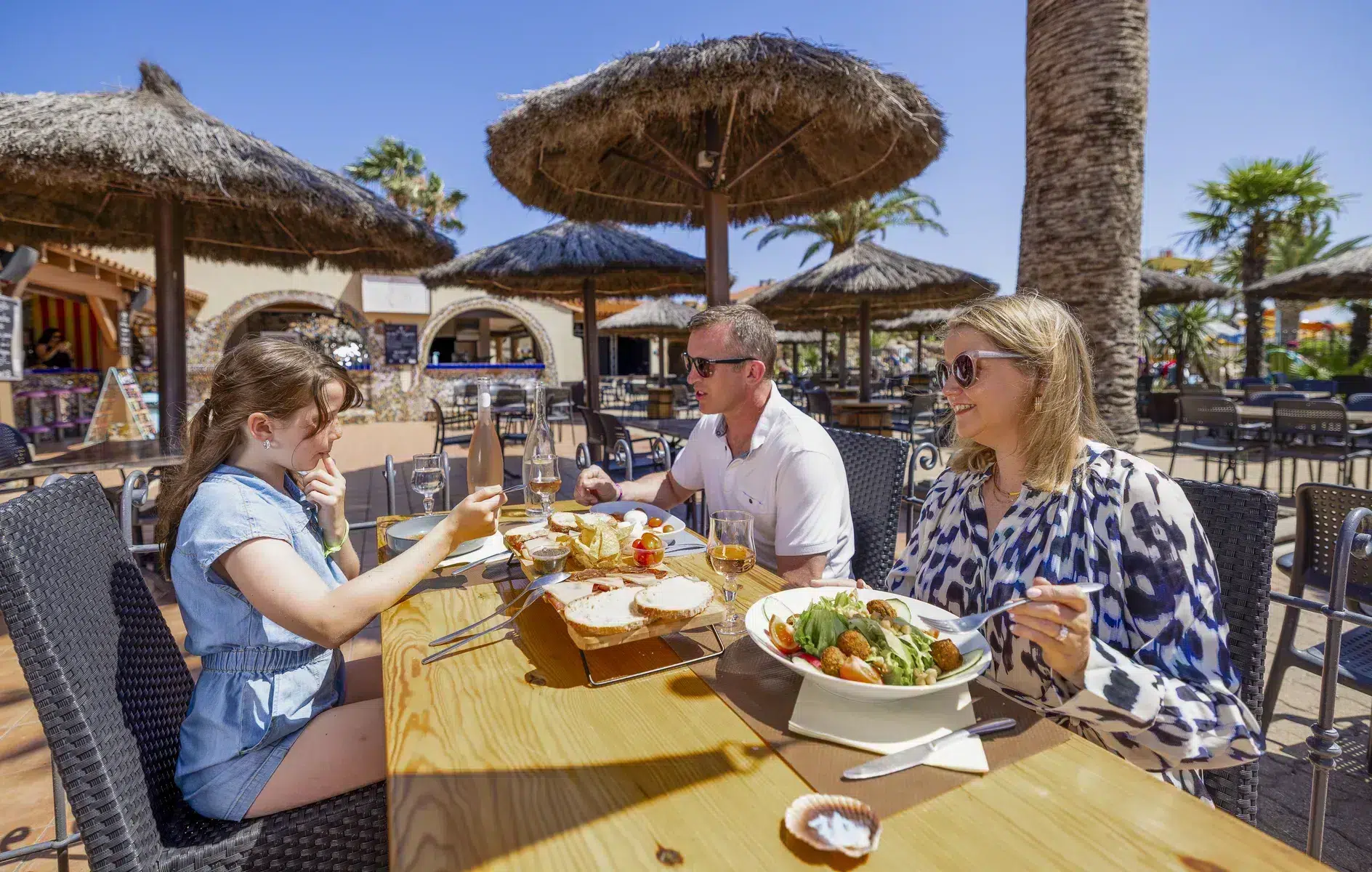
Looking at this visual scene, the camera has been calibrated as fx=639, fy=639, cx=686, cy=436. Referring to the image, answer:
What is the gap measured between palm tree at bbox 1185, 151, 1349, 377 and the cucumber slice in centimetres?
1891

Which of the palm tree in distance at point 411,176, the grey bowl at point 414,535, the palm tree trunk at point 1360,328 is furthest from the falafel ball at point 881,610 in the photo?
the palm tree in distance at point 411,176

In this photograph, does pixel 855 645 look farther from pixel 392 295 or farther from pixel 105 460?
pixel 392 295

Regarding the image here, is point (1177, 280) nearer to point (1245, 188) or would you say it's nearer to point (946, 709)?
point (1245, 188)

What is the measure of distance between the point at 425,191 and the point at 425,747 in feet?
101

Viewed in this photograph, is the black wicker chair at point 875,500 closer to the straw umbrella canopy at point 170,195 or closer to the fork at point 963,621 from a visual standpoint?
the fork at point 963,621

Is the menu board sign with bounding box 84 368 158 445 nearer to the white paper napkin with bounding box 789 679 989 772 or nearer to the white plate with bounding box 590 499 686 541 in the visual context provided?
the white plate with bounding box 590 499 686 541

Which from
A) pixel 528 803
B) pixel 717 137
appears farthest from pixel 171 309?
pixel 528 803

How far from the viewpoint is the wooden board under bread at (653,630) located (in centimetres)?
124

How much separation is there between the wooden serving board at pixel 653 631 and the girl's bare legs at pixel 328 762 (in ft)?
1.34

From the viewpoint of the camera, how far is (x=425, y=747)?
0.99 metres

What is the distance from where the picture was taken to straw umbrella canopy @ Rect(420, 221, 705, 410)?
26.3 ft

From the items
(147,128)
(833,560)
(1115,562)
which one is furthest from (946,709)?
(147,128)

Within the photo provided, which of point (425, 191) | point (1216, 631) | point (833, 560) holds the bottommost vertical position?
point (833, 560)

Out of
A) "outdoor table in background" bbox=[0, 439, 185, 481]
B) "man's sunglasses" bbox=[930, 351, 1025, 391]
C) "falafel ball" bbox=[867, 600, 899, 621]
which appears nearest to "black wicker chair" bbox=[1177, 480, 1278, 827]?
"man's sunglasses" bbox=[930, 351, 1025, 391]
